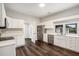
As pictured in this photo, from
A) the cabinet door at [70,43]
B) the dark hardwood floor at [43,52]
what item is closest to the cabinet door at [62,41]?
the cabinet door at [70,43]

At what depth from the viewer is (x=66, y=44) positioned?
129 inches

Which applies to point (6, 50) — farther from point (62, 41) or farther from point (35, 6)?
point (62, 41)

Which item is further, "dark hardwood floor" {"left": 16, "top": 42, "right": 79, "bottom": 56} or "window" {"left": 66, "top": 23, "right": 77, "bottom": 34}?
"window" {"left": 66, "top": 23, "right": 77, "bottom": 34}

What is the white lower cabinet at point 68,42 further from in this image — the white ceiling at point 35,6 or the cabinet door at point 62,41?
the white ceiling at point 35,6

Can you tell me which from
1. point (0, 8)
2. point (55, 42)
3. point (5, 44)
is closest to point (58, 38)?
point (55, 42)

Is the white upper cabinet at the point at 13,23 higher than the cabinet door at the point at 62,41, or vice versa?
the white upper cabinet at the point at 13,23

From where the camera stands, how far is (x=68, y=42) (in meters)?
3.18

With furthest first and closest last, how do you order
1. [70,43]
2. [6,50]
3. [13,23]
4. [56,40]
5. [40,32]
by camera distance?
1. [40,32]
2. [56,40]
3. [13,23]
4. [70,43]
5. [6,50]

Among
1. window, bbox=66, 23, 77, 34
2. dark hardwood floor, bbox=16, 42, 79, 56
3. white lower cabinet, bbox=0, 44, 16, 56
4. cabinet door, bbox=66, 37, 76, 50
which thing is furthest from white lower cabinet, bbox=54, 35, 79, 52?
white lower cabinet, bbox=0, 44, 16, 56

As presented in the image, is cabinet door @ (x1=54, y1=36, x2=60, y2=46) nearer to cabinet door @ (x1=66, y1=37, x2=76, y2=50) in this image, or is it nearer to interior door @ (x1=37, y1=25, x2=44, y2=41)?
cabinet door @ (x1=66, y1=37, x2=76, y2=50)

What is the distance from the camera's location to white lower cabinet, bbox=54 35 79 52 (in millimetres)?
2853

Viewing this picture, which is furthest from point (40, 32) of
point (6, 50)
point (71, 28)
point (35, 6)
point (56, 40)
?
point (6, 50)

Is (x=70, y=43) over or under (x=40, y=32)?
under

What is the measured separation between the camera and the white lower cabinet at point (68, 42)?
285 centimetres
